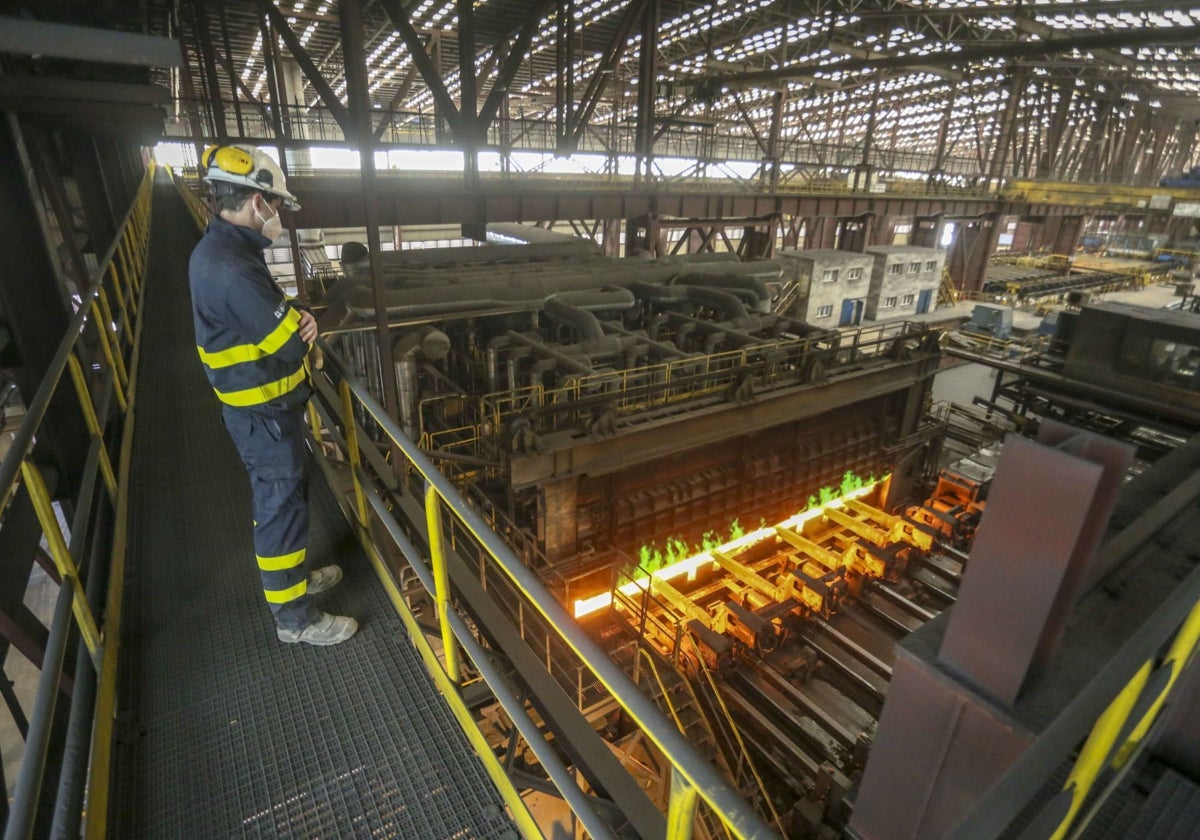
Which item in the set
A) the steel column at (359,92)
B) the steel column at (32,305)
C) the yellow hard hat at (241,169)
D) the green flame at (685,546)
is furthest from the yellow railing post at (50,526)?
the green flame at (685,546)

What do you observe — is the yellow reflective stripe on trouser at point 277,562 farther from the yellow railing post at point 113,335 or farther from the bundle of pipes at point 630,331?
the bundle of pipes at point 630,331

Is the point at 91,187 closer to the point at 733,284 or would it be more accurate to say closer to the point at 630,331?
the point at 630,331

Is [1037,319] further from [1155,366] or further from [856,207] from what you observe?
[1155,366]

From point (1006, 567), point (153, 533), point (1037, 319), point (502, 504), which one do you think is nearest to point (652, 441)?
point (502, 504)

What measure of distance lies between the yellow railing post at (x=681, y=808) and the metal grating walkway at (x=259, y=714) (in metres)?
1.07

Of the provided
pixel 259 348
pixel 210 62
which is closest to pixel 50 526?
pixel 259 348

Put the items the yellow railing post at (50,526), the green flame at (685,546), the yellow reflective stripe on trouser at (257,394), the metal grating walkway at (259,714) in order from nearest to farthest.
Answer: the yellow railing post at (50,526)
the metal grating walkway at (259,714)
the yellow reflective stripe on trouser at (257,394)
the green flame at (685,546)

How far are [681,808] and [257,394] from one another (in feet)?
7.54

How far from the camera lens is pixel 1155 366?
10609 millimetres

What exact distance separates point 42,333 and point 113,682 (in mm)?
2698

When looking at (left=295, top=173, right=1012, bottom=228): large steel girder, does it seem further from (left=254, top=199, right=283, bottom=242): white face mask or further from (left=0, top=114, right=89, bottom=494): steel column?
(left=254, top=199, right=283, bottom=242): white face mask

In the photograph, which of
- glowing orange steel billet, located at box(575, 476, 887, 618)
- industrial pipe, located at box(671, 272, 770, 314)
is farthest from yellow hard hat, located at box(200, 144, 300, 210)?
industrial pipe, located at box(671, 272, 770, 314)

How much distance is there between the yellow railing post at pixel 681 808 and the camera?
1.39 m

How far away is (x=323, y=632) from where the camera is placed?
10.1ft
